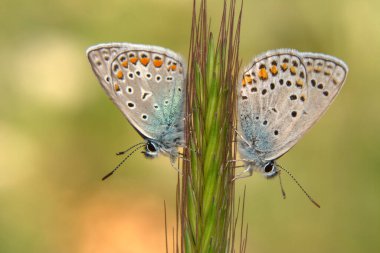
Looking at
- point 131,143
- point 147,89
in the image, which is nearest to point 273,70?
point 147,89

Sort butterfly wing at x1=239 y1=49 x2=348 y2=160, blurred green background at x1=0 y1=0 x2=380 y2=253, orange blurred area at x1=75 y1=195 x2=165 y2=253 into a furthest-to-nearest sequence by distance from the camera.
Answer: orange blurred area at x1=75 y1=195 x2=165 y2=253, blurred green background at x1=0 y1=0 x2=380 y2=253, butterfly wing at x1=239 y1=49 x2=348 y2=160

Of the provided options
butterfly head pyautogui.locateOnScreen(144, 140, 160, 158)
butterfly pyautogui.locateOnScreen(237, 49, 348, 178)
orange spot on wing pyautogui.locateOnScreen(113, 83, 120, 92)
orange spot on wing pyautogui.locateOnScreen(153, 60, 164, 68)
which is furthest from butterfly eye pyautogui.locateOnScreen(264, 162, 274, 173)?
orange spot on wing pyautogui.locateOnScreen(113, 83, 120, 92)

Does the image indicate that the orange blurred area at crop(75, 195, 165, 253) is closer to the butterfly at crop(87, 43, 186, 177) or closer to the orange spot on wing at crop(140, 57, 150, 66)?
the butterfly at crop(87, 43, 186, 177)

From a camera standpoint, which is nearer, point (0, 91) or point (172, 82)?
point (172, 82)

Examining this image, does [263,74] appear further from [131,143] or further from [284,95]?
[131,143]

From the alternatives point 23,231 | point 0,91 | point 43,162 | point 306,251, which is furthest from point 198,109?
point 0,91

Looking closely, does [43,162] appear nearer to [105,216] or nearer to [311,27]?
[105,216]

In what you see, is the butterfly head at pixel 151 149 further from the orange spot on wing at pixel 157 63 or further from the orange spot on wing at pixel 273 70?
the orange spot on wing at pixel 273 70
